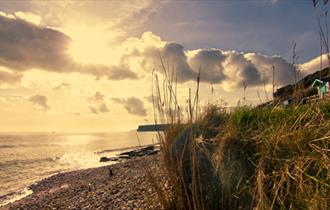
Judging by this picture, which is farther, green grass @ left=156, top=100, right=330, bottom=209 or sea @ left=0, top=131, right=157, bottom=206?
sea @ left=0, top=131, right=157, bottom=206

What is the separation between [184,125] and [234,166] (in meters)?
1.69

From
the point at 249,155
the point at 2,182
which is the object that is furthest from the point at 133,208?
the point at 2,182

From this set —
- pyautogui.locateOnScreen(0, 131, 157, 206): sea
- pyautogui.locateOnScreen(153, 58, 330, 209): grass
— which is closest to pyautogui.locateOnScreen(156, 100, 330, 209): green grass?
pyautogui.locateOnScreen(153, 58, 330, 209): grass

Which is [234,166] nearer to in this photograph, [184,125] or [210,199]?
[210,199]

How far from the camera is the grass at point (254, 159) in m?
3.44

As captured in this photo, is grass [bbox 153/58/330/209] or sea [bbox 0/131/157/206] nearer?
grass [bbox 153/58/330/209]

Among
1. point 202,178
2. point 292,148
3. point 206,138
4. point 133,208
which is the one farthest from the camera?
point 133,208

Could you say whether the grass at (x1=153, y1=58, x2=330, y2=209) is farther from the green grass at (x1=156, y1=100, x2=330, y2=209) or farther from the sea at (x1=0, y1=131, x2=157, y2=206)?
the sea at (x1=0, y1=131, x2=157, y2=206)

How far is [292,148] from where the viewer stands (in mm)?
3963

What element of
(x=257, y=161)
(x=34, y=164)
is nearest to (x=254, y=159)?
(x=257, y=161)

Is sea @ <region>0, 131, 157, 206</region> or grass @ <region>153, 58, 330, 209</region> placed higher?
grass @ <region>153, 58, 330, 209</region>

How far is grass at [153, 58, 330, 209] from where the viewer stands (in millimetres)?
3439

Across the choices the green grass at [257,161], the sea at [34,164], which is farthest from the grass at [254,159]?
the sea at [34,164]

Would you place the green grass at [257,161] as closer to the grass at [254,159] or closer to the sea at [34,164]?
the grass at [254,159]
